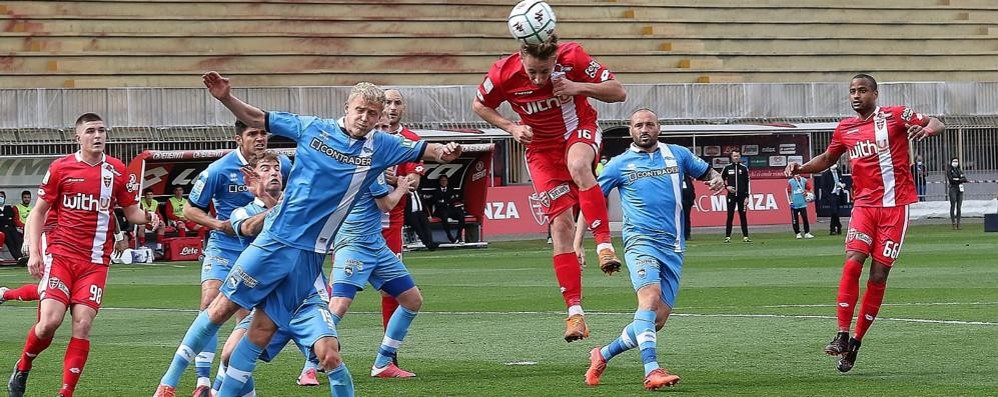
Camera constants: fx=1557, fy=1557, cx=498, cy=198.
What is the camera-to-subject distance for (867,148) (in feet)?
38.1

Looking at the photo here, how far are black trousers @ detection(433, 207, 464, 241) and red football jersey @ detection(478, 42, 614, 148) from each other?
21.9 m

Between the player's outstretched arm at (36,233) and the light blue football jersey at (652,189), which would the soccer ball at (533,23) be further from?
the player's outstretched arm at (36,233)

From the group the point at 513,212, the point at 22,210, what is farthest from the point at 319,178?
the point at 513,212

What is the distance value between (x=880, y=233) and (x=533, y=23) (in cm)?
314

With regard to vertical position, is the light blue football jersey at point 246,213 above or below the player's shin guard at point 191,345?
above

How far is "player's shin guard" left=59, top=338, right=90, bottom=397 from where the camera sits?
9.95m

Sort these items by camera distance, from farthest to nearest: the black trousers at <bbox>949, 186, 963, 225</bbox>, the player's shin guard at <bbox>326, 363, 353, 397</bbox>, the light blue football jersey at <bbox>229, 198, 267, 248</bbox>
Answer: the black trousers at <bbox>949, 186, 963, 225</bbox>
the light blue football jersey at <bbox>229, 198, 267, 248</bbox>
the player's shin guard at <bbox>326, 363, 353, 397</bbox>

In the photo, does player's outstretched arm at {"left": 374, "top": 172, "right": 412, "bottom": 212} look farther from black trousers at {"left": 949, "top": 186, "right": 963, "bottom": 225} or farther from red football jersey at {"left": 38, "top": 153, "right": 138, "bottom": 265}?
black trousers at {"left": 949, "top": 186, "right": 963, "bottom": 225}

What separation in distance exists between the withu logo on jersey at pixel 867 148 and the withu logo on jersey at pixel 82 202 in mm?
5522

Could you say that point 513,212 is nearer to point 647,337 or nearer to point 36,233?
point 36,233

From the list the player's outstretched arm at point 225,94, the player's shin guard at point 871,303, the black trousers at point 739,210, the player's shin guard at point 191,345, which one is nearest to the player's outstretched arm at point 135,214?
the player's shin guard at point 191,345

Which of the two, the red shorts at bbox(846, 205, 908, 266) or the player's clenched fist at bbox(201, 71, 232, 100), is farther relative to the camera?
the red shorts at bbox(846, 205, 908, 266)

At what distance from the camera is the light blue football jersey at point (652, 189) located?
10.3 meters

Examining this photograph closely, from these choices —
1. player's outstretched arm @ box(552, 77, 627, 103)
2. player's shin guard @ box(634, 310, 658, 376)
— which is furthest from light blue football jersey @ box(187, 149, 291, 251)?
player's shin guard @ box(634, 310, 658, 376)
